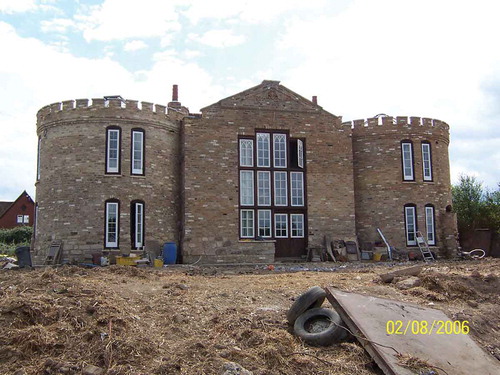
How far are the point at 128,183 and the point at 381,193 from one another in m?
12.7

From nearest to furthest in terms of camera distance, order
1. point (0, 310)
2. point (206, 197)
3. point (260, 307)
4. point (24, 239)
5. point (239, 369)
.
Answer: point (239, 369), point (0, 310), point (260, 307), point (206, 197), point (24, 239)

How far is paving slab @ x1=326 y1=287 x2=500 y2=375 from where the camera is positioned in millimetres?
7914

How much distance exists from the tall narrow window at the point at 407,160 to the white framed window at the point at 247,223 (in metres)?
8.62

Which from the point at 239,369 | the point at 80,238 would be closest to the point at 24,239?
the point at 80,238

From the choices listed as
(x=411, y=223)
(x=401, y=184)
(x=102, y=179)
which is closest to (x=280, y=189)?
(x=401, y=184)

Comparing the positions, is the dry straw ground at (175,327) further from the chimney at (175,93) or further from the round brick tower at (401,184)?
the chimney at (175,93)

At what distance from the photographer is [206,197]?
22672 millimetres

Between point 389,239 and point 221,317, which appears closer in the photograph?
point 221,317

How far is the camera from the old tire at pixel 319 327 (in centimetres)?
838

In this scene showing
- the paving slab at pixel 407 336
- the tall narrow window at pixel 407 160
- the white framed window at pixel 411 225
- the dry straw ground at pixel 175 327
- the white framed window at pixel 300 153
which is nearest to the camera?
the dry straw ground at pixel 175 327

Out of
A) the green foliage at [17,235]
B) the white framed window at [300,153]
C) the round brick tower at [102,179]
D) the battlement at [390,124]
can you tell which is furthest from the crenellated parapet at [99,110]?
the green foliage at [17,235]

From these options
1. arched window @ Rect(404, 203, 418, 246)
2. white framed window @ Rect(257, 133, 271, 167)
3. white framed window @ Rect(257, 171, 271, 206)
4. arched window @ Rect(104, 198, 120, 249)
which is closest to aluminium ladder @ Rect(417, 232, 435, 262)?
arched window @ Rect(404, 203, 418, 246)

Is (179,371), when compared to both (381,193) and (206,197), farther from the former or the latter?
(381,193)

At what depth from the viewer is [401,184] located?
84.0 ft
